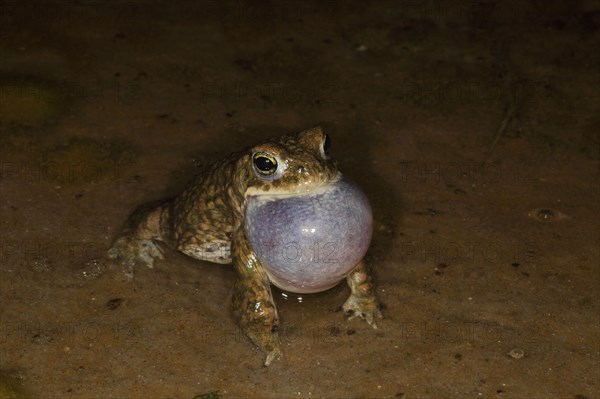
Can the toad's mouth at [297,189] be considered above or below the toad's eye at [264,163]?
below

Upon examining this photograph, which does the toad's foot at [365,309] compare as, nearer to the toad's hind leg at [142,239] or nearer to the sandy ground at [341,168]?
the sandy ground at [341,168]

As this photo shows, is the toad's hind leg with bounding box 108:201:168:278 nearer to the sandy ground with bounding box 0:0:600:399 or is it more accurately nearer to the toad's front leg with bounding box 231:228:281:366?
the sandy ground with bounding box 0:0:600:399

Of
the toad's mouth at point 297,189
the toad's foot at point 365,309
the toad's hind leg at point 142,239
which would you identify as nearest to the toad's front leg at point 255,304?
the toad's mouth at point 297,189

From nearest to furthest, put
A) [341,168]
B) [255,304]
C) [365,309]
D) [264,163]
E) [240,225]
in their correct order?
[264,163], [255,304], [240,225], [365,309], [341,168]

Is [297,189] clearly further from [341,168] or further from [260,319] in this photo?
[341,168]

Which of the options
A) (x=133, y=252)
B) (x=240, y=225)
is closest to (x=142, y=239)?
(x=133, y=252)

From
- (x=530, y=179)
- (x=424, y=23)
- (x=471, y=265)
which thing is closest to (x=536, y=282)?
(x=471, y=265)

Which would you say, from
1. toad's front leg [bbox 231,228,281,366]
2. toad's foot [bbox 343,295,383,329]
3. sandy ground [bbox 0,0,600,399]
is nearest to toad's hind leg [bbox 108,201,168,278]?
sandy ground [bbox 0,0,600,399]

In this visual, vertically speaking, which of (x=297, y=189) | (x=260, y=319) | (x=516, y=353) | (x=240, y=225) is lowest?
(x=516, y=353)
